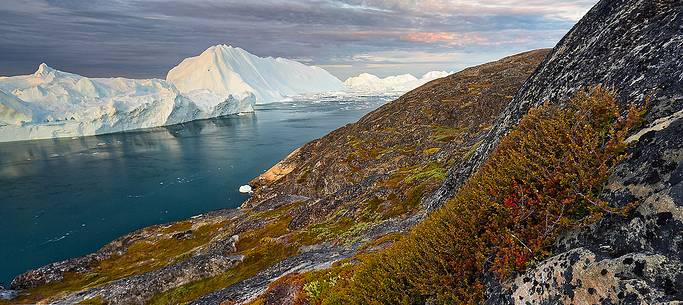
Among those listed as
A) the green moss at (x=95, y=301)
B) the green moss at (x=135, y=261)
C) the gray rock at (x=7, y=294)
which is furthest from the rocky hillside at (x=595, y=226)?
the gray rock at (x=7, y=294)

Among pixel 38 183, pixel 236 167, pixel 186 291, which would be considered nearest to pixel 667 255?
pixel 186 291

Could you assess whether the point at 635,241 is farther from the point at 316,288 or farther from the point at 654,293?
the point at 316,288

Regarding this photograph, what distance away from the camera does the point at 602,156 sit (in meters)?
6.20

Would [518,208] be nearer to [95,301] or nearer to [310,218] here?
[310,218]

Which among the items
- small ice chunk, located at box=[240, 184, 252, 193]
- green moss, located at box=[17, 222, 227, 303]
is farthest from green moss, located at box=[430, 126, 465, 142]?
small ice chunk, located at box=[240, 184, 252, 193]

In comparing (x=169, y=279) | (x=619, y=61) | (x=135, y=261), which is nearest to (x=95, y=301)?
(x=169, y=279)

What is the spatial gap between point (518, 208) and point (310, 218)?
4731 centimetres

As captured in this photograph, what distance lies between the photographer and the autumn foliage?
20.1 ft

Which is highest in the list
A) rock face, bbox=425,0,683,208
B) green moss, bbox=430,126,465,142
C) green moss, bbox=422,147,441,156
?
rock face, bbox=425,0,683,208

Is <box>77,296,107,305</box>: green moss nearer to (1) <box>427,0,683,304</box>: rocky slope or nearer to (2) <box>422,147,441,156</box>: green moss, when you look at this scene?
Result: (1) <box>427,0,683,304</box>: rocky slope

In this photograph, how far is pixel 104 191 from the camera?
4631 inches

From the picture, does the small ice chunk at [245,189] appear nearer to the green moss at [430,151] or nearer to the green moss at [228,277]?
the green moss at [430,151]

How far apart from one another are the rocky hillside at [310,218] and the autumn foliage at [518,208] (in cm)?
1275

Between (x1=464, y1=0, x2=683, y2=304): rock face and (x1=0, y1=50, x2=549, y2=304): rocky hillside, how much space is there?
15.1 metres
